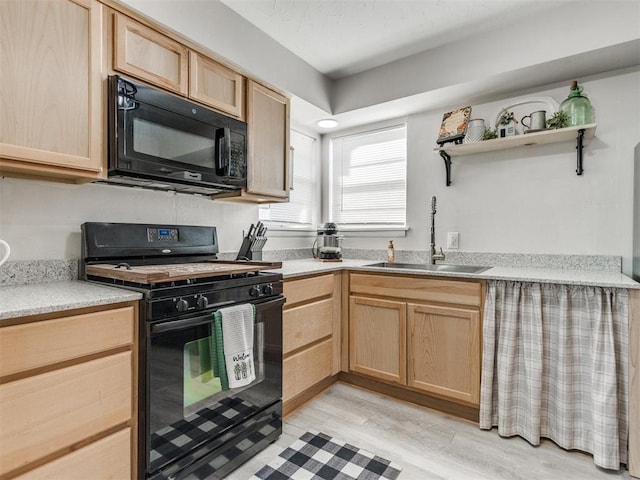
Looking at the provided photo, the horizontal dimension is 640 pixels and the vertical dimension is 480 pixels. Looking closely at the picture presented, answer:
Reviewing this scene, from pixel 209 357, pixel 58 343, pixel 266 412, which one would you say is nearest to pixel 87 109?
pixel 58 343

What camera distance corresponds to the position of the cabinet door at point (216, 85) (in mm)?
1892

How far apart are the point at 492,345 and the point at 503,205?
1.07m

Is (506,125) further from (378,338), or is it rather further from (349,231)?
(378,338)

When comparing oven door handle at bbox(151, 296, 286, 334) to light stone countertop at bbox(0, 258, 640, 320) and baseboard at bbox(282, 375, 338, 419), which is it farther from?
baseboard at bbox(282, 375, 338, 419)

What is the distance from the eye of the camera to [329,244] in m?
2.97

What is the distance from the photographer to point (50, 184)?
5.36 ft

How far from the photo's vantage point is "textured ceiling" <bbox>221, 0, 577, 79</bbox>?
2008 mm

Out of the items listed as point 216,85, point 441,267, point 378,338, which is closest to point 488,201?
point 441,267

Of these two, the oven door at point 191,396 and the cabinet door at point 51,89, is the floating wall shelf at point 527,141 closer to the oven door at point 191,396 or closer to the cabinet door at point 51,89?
the oven door at point 191,396

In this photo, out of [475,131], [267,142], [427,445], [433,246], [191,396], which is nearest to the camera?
[191,396]

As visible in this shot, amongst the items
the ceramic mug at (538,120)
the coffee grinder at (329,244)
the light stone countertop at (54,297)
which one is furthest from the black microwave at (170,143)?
the ceramic mug at (538,120)

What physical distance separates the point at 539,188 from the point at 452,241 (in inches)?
26.4

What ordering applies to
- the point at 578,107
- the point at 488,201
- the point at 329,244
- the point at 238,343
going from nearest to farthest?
the point at 238,343
the point at 578,107
the point at 488,201
the point at 329,244

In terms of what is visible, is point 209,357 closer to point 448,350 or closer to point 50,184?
point 50,184
